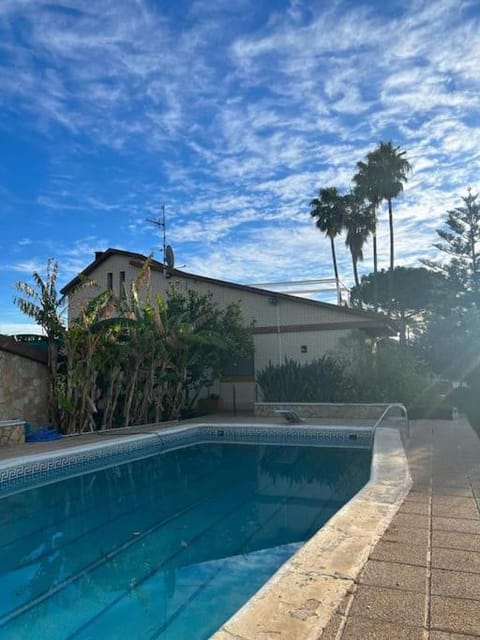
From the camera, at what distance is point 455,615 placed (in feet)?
9.89

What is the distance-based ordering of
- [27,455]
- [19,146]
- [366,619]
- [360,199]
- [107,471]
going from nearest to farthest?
[366,619] → [27,455] → [107,471] → [19,146] → [360,199]

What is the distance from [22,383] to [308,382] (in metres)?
8.94

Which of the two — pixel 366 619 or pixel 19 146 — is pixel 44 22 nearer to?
pixel 19 146

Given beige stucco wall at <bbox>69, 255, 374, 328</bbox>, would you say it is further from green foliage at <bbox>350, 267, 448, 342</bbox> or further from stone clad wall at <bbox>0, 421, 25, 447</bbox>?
green foliage at <bbox>350, 267, 448, 342</bbox>

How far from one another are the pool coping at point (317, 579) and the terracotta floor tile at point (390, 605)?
0.12 m

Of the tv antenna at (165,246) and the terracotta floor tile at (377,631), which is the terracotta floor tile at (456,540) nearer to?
the terracotta floor tile at (377,631)

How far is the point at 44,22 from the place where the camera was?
9.64 metres

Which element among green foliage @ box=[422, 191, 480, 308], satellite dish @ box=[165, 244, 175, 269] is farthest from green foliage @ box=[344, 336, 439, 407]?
green foliage @ box=[422, 191, 480, 308]

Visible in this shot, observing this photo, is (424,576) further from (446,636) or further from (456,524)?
(456,524)

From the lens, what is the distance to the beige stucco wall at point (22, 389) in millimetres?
12156

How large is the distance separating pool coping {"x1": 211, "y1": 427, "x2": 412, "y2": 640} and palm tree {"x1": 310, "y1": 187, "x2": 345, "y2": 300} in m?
29.3

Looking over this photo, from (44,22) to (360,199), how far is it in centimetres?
2616

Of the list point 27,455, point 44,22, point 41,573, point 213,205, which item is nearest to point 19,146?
point 44,22

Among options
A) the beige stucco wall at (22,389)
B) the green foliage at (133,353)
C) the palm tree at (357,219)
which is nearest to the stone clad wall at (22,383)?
the beige stucco wall at (22,389)
